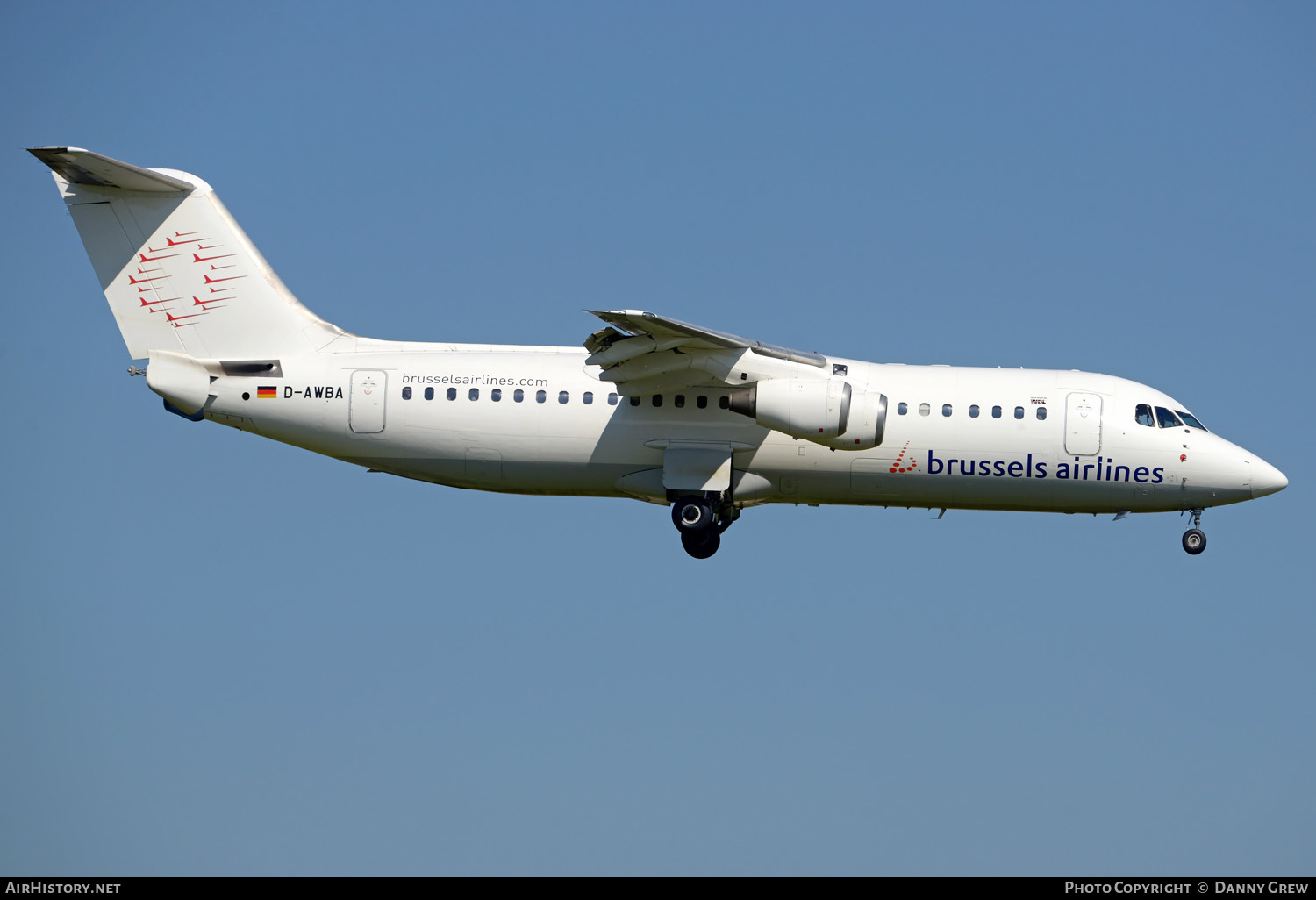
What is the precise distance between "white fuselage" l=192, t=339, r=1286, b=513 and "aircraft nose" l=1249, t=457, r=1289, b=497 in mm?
27

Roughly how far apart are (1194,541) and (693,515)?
278 inches

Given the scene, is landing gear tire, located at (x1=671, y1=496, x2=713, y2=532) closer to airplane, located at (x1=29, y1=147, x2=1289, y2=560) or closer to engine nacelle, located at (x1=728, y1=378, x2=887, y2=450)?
airplane, located at (x1=29, y1=147, x2=1289, y2=560)

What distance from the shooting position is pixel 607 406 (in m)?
22.1

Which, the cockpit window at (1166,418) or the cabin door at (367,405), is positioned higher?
the cockpit window at (1166,418)

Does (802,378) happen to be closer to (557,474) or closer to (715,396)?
(715,396)

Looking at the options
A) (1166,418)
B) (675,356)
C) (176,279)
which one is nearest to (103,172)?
(176,279)

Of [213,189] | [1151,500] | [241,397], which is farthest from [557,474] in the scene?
[1151,500]

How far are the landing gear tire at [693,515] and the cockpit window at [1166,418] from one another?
6370 millimetres

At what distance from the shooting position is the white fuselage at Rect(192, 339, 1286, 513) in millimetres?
22016

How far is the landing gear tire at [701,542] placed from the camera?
22203mm

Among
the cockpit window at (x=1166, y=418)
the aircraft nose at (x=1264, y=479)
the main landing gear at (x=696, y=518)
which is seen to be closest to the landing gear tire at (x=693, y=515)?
the main landing gear at (x=696, y=518)

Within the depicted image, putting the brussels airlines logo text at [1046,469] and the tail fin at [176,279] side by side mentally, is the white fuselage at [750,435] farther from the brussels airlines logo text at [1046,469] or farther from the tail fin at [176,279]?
the tail fin at [176,279]

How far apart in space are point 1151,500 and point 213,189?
46.2ft
